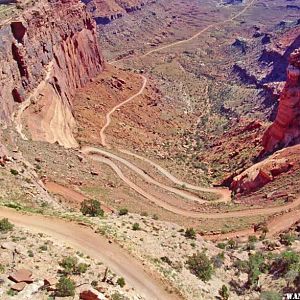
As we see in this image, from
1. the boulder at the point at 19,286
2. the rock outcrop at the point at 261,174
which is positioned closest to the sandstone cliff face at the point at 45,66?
the rock outcrop at the point at 261,174

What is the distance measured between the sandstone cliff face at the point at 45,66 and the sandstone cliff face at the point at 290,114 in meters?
28.5

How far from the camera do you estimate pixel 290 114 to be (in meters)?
65.8

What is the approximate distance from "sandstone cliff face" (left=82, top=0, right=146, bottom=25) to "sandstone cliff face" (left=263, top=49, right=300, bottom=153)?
126m

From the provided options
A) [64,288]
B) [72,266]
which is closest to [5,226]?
[72,266]

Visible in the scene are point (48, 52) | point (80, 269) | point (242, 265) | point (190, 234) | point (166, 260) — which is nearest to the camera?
point (80, 269)

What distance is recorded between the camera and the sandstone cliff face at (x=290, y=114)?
65375 mm

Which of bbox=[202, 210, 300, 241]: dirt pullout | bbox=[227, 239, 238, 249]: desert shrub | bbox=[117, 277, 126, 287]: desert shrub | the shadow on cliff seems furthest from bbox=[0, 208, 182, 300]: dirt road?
the shadow on cliff

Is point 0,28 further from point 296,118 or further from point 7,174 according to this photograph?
point 296,118

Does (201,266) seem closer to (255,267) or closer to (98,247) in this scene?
(255,267)

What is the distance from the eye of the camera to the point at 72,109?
86.8 metres

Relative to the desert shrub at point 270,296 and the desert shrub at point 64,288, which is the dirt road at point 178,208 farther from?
the desert shrub at point 64,288

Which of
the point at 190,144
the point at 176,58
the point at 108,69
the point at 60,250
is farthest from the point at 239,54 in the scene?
the point at 60,250

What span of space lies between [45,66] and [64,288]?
5855 cm

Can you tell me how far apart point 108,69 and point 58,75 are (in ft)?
96.1
